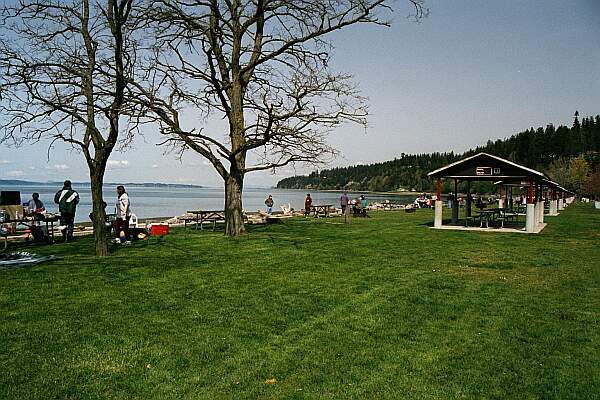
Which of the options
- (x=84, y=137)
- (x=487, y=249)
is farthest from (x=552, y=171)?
(x=84, y=137)

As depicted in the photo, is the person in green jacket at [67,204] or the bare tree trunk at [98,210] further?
the person in green jacket at [67,204]

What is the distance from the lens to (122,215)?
13859 mm

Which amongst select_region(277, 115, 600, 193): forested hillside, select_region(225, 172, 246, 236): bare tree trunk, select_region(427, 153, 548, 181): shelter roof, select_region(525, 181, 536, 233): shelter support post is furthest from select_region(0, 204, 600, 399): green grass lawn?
select_region(277, 115, 600, 193): forested hillside

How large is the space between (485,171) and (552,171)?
83.0 m

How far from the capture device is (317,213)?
29812 mm

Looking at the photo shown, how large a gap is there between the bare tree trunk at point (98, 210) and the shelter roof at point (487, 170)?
14.2m

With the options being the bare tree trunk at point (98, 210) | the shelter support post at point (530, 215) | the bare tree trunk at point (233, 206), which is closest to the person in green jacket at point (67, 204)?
the bare tree trunk at point (98, 210)

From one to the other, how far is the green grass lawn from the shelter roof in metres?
9.30

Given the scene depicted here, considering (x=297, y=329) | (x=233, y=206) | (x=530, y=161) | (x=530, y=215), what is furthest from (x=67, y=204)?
(x=530, y=161)

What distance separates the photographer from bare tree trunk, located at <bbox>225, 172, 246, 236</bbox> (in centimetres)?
1681

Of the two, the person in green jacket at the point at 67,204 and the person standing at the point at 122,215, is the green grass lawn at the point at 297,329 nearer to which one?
the person standing at the point at 122,215

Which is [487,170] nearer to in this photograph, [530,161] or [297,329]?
[297,329]

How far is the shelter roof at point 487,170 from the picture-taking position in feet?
66.2

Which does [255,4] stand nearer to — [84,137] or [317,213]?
[84,137]
